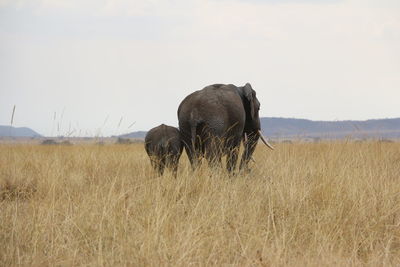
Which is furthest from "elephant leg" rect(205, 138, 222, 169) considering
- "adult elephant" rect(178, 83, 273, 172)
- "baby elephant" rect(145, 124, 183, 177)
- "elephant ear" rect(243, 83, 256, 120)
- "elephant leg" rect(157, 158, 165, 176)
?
"elephant ear" rect(243, 83, 256, 120)

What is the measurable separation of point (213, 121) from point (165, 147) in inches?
36.5

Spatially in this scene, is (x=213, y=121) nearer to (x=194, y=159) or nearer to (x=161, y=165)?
(x=194, y=159)

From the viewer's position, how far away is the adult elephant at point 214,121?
766 centimetres

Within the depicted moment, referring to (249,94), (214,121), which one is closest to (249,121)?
(249,94)

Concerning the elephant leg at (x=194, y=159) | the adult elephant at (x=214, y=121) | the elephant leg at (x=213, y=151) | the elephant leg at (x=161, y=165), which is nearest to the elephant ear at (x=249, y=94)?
the adult elephant at (x=214, y=121)

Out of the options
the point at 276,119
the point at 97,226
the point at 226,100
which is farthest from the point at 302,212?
the point at 276,119

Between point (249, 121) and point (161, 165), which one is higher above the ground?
point (249, 121)

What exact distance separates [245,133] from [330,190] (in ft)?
12.0

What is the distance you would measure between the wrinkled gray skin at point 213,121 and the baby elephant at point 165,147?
14 cm

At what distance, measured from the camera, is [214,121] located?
7.65 meters

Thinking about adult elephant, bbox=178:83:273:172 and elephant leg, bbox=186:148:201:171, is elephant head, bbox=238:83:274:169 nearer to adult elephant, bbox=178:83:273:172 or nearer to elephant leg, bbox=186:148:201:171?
adult elephant, bbox=178:83:273:172

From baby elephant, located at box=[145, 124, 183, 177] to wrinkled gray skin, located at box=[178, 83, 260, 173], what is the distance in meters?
0.14

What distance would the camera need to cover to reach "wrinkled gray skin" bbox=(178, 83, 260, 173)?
25.1 feet

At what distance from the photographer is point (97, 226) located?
4.64 meters
